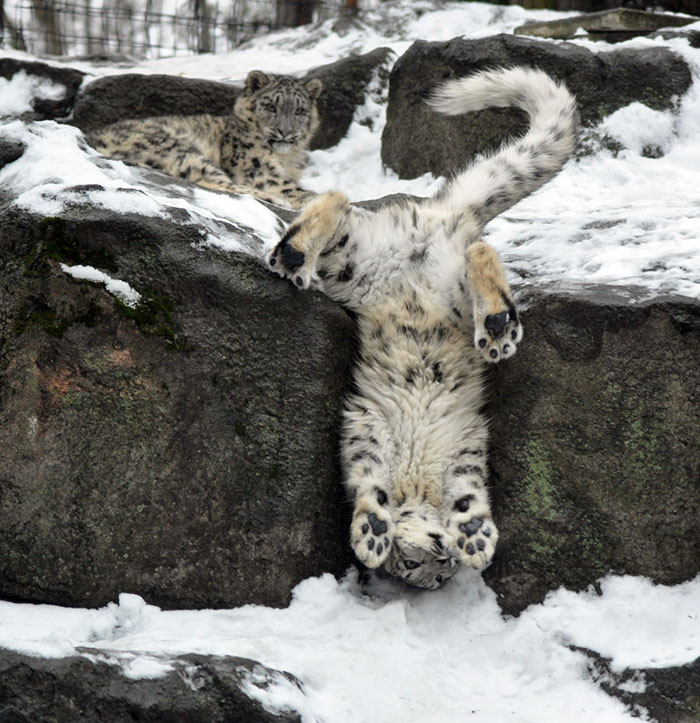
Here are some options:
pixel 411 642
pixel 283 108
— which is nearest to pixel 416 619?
pixel 411 642

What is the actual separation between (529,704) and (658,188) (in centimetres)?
401

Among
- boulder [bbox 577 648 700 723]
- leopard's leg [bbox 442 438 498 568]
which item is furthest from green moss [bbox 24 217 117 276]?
boulder [bbox 577 648 700 723]

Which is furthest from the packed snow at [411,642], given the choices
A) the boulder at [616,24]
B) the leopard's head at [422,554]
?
the boulder at [616,24]

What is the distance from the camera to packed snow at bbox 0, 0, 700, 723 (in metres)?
3.84

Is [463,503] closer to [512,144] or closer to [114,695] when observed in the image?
[114,695]

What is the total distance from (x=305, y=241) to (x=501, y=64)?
3.86 m

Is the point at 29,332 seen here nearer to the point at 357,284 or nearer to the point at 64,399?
the point at 64,399

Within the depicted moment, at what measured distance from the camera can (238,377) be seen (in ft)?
14.9

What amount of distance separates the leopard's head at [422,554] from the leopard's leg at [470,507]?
0.21ft

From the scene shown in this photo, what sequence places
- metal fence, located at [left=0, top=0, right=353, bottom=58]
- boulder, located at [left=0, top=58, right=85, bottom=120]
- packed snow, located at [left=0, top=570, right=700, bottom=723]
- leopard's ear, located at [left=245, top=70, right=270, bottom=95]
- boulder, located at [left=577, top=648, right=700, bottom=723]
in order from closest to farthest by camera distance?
packed snow, located at [left=0, top=570, right=700, bottom=723], boulder, located at [left=577, top=648, right=700, bottom=723], leopard's ear, located at [left=245, top=70, right=270, bottom=95], boulder, located at [left=0, top=58, right=85, bottom=120], metal fence, located at [left=0, top=0, right=353, bottom=58]

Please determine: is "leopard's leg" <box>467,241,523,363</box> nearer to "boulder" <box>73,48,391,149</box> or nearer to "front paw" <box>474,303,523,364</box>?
"front paw" <box>474,303,523,364</box>

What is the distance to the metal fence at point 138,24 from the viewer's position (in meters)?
10.9

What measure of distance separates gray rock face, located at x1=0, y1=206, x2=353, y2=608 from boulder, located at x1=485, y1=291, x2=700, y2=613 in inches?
36.3

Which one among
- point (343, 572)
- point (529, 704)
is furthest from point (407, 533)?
point (529, 704)
